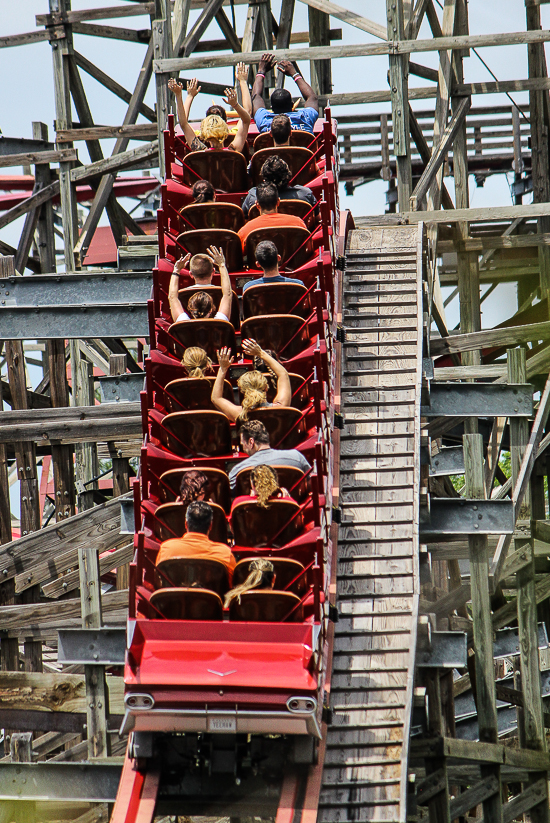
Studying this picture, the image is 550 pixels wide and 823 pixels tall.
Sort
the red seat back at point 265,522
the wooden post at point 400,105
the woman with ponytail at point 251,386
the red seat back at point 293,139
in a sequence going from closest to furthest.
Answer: the red seat back at point 265,522
the woman with ponytail at point 251,386
the red seat back at point 293,139
the wooden post at point 400,105

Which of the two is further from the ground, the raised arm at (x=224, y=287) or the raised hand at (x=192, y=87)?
the raised hand at (x=192, y=87)

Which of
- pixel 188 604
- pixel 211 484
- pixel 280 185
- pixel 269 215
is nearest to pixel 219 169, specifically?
pixel 280 185

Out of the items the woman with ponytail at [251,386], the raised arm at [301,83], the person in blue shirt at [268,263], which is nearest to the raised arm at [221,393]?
the woman with ponytail at [251,386]

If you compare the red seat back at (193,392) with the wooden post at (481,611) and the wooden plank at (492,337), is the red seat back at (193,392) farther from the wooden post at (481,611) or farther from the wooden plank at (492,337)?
the wooden plank at (492,337)

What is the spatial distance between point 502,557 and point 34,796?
13.5ft

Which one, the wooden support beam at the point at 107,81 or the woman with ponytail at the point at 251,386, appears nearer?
the woman with ponytail at the point at 251,386

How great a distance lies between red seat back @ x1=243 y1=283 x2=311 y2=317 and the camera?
8102 millimetres

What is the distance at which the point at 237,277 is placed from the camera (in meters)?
8.91

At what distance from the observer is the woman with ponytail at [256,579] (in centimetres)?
637

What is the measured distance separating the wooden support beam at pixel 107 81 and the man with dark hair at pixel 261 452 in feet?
26.7

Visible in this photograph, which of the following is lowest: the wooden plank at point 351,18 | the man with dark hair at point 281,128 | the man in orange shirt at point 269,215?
the man in orange shirt at point 269,215

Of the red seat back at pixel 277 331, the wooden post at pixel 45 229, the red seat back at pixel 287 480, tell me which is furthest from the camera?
the wooden post at pixel 45 229

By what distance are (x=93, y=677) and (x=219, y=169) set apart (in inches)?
167

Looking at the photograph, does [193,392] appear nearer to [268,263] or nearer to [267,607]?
[268,263]
